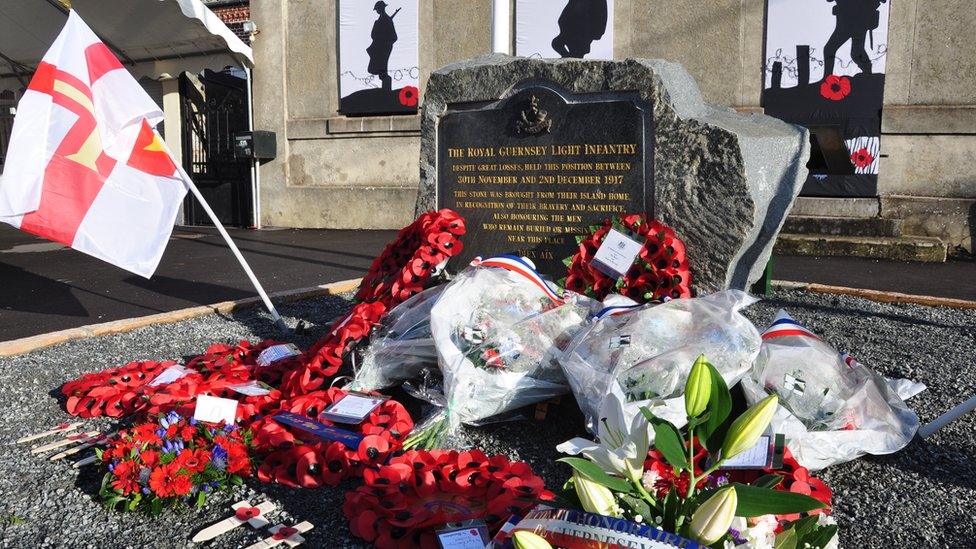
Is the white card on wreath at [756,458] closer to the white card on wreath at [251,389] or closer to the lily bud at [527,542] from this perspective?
the lily bud at [527,542]

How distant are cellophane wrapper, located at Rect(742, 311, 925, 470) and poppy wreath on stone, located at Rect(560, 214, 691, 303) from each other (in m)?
0.67

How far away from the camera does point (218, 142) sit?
13680mm

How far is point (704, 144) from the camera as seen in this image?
371 cm

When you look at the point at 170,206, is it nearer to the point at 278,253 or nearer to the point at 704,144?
the point at 704,144

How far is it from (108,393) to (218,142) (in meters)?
11.2

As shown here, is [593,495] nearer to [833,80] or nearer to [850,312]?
[850,312]

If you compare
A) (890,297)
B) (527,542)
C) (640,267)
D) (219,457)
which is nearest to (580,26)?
(890,297)

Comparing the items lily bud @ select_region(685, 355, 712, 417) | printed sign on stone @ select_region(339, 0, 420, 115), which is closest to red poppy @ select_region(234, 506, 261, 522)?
lily bud @ select_region(685, 355, 712, 417)

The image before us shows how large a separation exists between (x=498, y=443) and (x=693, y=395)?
1784mm

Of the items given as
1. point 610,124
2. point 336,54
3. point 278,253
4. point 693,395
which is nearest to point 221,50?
point 336,54

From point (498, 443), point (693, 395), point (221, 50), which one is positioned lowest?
point (498, 443)

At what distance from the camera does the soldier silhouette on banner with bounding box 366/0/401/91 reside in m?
11.8

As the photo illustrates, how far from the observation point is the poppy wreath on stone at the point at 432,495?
221 cm

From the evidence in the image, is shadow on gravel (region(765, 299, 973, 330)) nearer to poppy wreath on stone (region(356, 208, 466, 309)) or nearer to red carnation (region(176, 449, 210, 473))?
poppy wreath on stone (region(356, 208, 466, 309))
